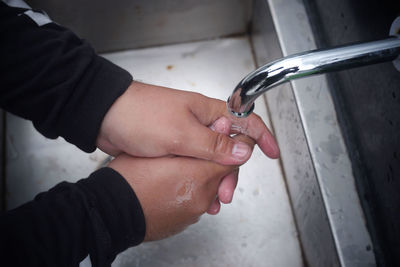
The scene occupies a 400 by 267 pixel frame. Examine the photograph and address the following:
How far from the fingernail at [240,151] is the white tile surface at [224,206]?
8.1 inches

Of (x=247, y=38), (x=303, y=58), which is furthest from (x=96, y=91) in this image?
(x=247, y=38)

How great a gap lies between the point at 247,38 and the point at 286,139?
0.31 metres

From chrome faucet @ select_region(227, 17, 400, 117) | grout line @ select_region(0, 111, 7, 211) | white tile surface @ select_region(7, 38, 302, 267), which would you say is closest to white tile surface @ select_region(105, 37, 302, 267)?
white tile surface @ select_region(7, 38, 302, 267)

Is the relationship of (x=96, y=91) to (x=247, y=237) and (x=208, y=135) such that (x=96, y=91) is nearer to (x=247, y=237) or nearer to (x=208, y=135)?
(x=208, y=135)

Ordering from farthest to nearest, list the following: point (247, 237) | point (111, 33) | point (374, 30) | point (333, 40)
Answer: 1. point (111, 33)
2. point (247, 237)
3. point (333, 40)
4. point (374, 30)

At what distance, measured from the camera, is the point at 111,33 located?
30.3 inches

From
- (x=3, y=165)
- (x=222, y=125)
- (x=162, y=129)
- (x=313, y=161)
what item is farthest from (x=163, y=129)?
(x=3, y=165)

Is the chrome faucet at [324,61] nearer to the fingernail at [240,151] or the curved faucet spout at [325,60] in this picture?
the curved faucet spout at [325,60]

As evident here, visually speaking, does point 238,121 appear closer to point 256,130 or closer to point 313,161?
point 256,130

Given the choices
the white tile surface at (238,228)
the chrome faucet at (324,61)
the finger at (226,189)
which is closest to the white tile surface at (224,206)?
the white tile surface at (238,228)

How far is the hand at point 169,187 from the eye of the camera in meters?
0.49

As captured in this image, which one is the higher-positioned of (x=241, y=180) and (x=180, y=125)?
(x=180, y=125)

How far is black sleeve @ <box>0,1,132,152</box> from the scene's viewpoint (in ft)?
1.55

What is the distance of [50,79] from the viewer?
472 millimetres
